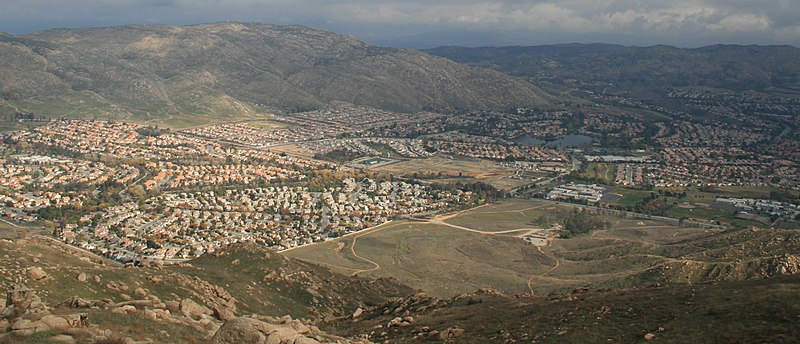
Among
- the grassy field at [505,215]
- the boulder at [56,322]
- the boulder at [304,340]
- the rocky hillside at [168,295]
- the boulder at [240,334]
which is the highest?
the boulder at [56,322]

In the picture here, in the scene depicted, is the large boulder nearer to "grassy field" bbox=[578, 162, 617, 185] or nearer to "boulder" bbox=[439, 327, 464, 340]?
"boulder" bbox=[439, 327, 464, 340]

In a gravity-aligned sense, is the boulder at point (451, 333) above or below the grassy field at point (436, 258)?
above

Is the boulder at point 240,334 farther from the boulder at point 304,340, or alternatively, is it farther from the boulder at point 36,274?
the boulder at point 36,274

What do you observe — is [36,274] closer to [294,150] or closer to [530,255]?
[530,255]

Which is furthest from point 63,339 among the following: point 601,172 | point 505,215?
point 601,172

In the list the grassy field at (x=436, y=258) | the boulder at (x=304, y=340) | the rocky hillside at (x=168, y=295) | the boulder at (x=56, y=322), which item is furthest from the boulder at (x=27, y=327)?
the grassy field at (x=436, y=258)
